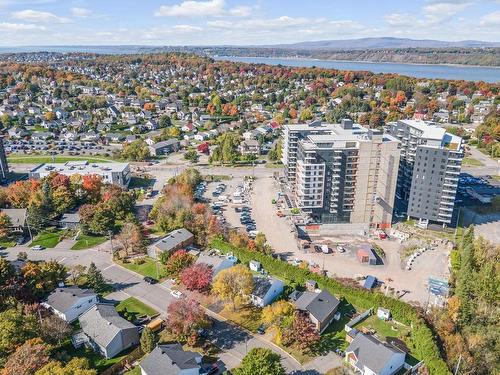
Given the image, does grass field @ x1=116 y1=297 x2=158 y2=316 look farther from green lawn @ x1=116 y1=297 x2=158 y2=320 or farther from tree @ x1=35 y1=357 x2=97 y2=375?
tree @ x1=35 y1=357 x2=97 y2=375

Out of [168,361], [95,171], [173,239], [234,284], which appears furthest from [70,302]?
[95,171]

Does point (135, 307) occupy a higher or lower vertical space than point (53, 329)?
lower

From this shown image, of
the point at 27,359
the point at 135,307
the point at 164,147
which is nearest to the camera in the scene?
the point at 27,359

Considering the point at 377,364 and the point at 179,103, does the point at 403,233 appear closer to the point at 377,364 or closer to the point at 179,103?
the point at 377,364

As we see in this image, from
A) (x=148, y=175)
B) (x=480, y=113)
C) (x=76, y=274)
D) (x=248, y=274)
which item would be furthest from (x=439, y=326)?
(x=480, y=113)

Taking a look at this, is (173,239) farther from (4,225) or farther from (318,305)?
(4,225)

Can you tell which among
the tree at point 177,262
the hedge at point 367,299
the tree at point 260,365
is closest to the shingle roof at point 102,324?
the tree at point 177,262

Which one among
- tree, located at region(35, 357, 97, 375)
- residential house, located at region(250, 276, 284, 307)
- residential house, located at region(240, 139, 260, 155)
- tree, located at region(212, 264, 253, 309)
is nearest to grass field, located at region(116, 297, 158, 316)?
tree, located at region(212, 264, 253, 309)
